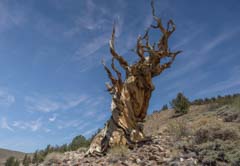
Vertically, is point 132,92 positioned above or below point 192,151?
above

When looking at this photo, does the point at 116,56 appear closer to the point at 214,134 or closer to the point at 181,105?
the point at 214,134

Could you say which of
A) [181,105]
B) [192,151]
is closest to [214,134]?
[192,151]

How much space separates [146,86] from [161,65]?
1.21 metres

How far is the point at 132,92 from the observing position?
387 inches

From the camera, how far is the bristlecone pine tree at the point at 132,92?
9.14 metres

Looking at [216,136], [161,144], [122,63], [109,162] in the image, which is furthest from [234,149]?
[122,63]

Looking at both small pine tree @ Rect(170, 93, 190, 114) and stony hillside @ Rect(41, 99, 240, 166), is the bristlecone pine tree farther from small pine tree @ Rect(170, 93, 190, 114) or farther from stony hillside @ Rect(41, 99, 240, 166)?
small pine tree @ Rect(170, 93, 190, 114)

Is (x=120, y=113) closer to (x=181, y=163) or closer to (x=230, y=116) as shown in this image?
(x=181, y=163)

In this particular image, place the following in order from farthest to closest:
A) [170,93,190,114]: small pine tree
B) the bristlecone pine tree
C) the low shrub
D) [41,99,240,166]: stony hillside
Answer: [170,93,190,114]: small pine tree → the bristlecone pine tree → the low shrub → [41,99,240,166]: stony hillside

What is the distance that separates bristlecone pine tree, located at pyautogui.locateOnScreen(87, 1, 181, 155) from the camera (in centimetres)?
914

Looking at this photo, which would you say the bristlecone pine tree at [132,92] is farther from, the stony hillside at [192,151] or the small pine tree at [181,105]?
the small pine tree at [181,105]

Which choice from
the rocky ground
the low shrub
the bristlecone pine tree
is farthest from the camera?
the bristlecone pine tree

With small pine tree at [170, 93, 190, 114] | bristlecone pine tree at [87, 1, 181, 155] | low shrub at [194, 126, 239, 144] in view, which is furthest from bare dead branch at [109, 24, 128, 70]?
small pine tree at [170, 93, 190, 114]

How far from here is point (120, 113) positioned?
945cm
